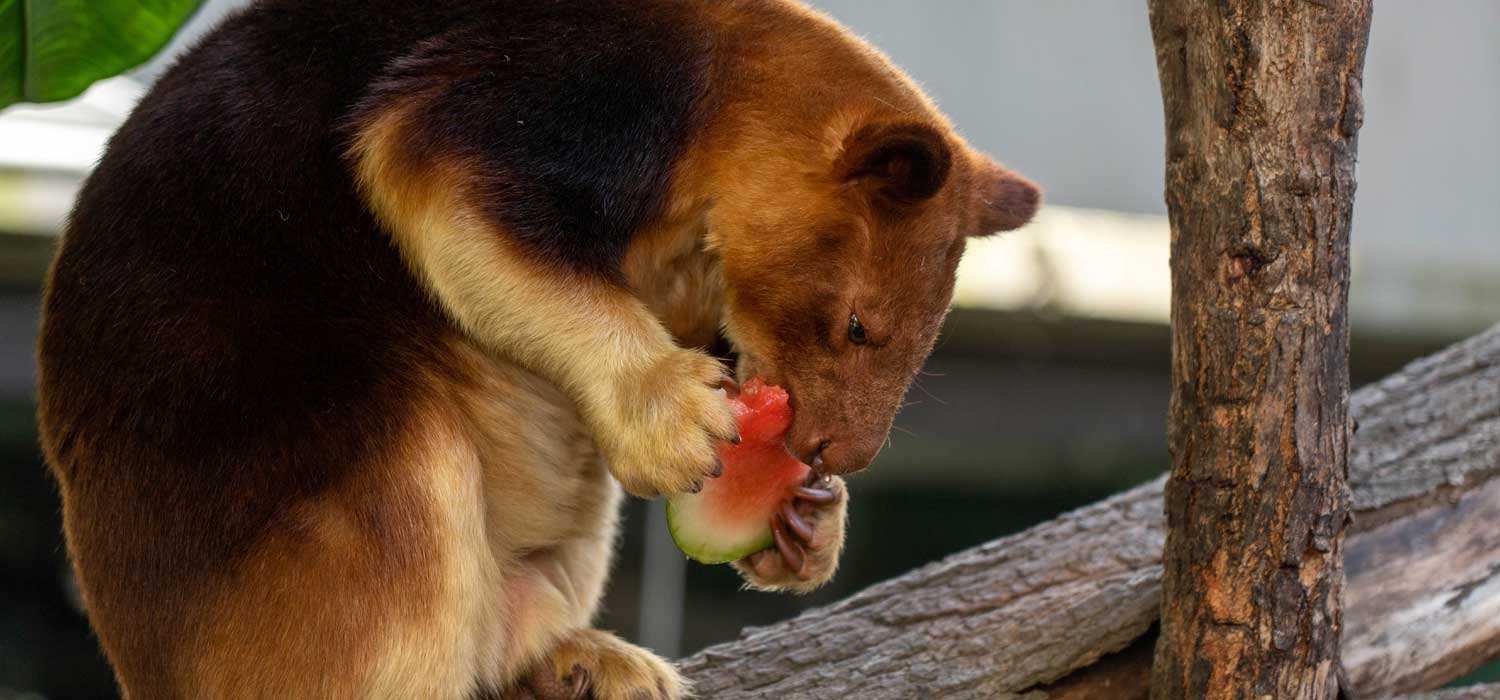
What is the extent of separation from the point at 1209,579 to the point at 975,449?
16.6 ft

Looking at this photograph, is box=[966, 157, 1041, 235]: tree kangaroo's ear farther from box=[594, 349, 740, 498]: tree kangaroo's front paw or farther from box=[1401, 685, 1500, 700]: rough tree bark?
box=[1401, 685, 1500, 700]: rough tree bark

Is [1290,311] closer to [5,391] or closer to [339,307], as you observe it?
[339,307]

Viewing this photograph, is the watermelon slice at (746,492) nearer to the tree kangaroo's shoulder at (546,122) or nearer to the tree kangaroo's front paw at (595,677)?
the tree kangaroo's front paw at (595,677)

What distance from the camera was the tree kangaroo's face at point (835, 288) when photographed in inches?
105

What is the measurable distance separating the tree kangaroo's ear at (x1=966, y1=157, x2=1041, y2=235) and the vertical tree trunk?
45cm

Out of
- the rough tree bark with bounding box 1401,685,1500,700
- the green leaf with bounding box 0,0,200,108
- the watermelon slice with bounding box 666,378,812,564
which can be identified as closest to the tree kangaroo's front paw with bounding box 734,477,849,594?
the watermelon slice with bounding box 666,378,812,564

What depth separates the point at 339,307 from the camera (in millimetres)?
2553

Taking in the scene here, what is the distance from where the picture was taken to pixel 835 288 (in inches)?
105

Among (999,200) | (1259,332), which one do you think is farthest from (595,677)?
(1259,332)

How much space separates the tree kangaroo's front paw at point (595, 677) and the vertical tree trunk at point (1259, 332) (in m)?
1.07

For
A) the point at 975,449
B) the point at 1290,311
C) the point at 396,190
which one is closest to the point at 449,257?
the point at 396,190

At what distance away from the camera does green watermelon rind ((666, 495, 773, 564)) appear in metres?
2.84

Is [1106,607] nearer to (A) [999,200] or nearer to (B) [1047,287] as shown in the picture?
(A) [999,200]

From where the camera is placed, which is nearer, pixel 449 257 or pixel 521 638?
pixel 449 257
